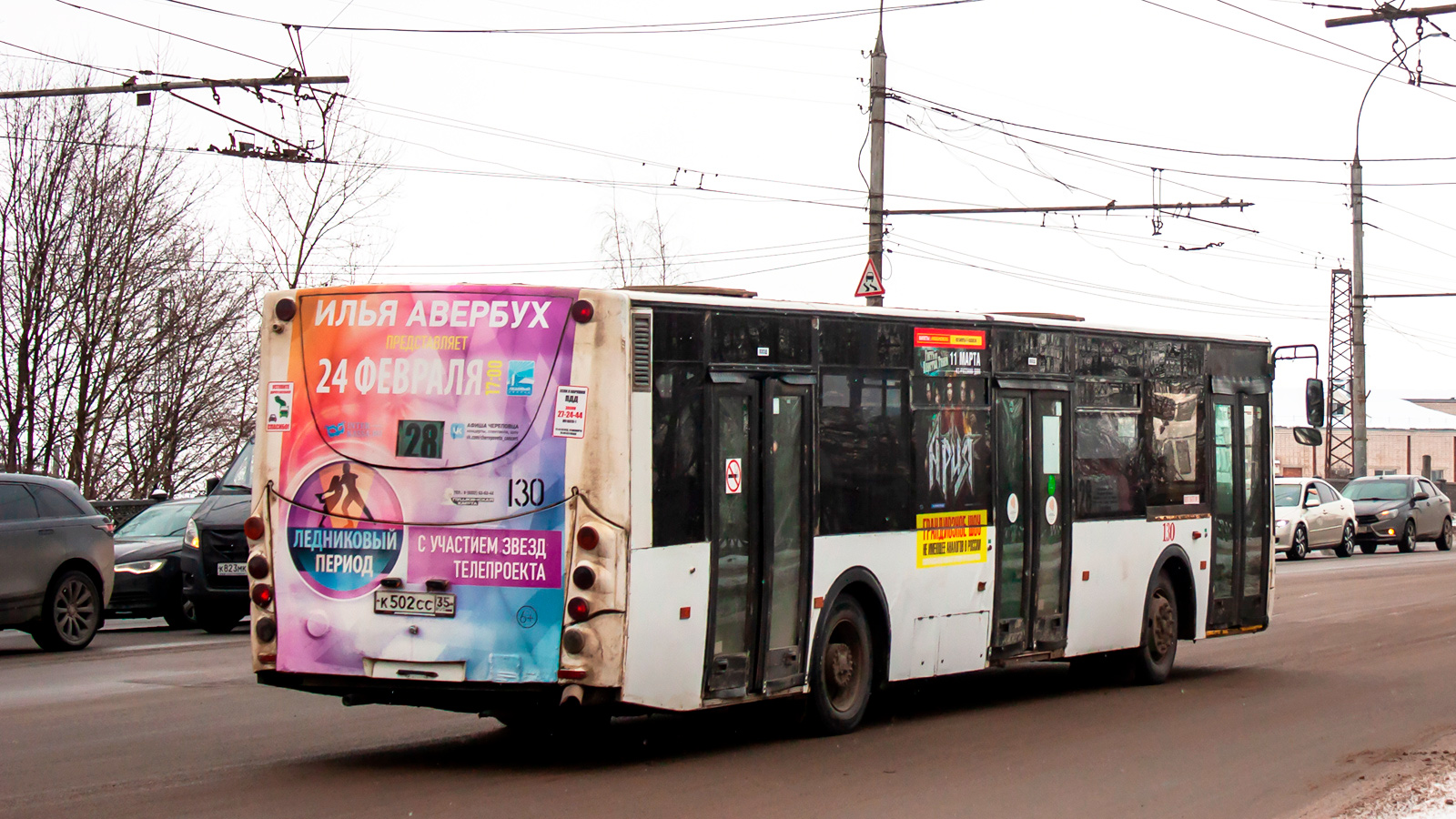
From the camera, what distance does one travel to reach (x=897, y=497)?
434 inches

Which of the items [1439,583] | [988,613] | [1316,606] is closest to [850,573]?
[988,613]

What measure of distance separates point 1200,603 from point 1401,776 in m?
4.88

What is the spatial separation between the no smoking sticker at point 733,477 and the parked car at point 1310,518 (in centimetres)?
2845

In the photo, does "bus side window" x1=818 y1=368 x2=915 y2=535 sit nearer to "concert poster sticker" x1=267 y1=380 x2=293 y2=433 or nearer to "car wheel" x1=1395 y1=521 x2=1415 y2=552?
"concert poster sticker" x1=267 y1=380 x2=293 y2=433

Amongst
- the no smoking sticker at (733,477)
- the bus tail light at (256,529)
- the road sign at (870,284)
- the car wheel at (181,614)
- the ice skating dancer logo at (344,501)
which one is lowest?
the car wheel at (181,614)

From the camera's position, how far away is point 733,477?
31.7 ft

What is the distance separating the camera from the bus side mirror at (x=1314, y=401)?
1502cm

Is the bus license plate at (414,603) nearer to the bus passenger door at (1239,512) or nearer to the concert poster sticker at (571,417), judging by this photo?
the concert poster sticker at (571,417)

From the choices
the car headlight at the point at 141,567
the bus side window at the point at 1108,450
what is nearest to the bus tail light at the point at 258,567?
the bus side window at the point at 1108,450

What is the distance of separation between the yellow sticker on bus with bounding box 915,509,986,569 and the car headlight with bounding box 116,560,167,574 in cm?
1175

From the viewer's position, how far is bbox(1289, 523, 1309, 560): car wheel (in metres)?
36.4

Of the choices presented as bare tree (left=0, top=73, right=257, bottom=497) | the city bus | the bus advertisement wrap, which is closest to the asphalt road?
the city bus

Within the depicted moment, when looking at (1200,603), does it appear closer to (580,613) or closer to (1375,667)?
(1375,667)

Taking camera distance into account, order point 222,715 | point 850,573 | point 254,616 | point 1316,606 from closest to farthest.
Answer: point 254,616 < point 850,573 < point 222,715 < point 1316,606
